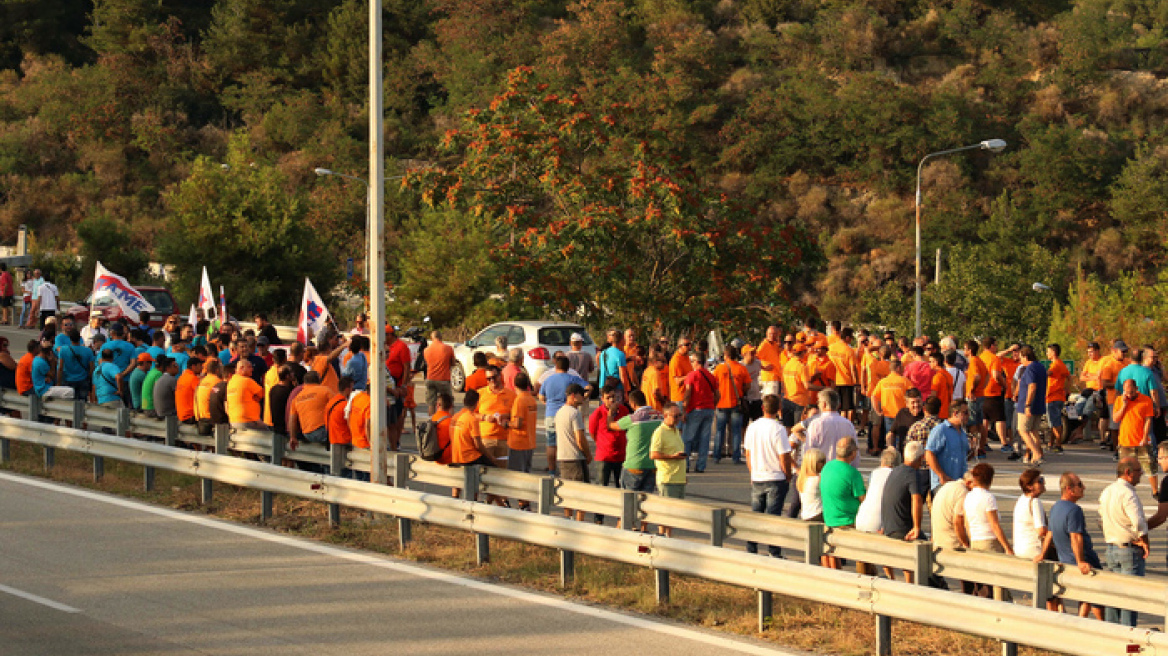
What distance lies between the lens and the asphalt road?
372 inches

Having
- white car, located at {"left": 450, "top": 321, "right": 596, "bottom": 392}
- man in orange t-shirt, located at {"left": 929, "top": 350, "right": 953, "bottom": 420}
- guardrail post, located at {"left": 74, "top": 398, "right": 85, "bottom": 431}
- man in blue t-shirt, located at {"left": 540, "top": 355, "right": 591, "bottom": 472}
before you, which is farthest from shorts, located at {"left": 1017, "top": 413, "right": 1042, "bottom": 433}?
guardrail post, located at {"left": 74, "top": 398, "right": 85, "bottom": 431}

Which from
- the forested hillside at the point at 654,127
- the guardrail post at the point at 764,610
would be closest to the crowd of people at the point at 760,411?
the guardrail post at the point at 764,610

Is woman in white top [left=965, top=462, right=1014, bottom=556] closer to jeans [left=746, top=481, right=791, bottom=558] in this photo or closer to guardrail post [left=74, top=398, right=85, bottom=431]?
jeans [left=746, top=481, right=791, bottom=558]

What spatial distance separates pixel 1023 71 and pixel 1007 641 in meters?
64.7

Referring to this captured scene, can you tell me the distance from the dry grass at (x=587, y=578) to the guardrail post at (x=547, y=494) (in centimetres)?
45

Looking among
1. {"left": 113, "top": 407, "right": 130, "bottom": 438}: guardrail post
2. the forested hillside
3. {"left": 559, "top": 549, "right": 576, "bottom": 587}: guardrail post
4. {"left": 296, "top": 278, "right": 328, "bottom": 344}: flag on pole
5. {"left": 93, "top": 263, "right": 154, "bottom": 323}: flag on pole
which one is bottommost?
{"left": 559, "top": 549, "right": 576, "bottom": 587}: guardrail post

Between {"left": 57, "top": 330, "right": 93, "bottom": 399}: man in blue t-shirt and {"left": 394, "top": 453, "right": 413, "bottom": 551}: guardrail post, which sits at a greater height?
{"left": 57, "top": 330, "right": 93, "bottom": 399}: man in blue t-shirt

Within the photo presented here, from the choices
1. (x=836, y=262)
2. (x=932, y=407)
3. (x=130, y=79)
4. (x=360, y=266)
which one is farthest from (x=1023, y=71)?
(x=932, y=407)

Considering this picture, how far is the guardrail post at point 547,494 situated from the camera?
39.6 ft

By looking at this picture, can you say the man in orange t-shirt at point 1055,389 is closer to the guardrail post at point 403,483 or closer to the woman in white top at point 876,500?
the woman in white top at point 876,500

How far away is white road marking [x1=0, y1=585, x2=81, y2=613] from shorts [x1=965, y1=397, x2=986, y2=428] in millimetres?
13805

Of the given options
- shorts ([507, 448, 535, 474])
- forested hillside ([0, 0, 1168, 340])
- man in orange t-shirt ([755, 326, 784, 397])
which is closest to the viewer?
shorts ([507, 448, 535, 474])

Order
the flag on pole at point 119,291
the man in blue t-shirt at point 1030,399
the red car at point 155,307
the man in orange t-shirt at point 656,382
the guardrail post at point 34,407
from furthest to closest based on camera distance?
1. the red car at point 155,307
2. the flag on pole at point 119,291
3. the man in blue t-shirt at point 1030,399
4. the man in orange t-shirt at point 656,382
5. the guardrail post at point 34,407

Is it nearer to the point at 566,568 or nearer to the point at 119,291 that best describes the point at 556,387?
the point at 566,568
